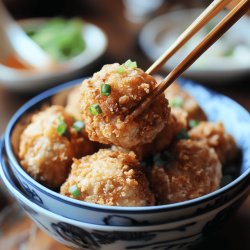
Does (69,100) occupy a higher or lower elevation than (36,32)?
higher

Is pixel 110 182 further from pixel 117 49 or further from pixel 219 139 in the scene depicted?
pixel 117 49

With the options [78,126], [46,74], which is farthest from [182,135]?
[46,74]

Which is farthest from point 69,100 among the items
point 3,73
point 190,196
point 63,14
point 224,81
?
point 63,14

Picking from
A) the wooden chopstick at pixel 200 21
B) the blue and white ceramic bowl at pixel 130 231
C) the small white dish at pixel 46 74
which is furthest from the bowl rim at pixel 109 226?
the small white dish at pixel 46 74

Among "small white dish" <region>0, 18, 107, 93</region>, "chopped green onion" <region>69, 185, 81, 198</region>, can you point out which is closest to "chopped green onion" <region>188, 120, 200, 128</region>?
"chopped green onion" <region>69, 185, 81, 198</region>

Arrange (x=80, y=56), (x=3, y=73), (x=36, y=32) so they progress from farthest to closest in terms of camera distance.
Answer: (x=36, y=32) → (x=80, y=56) → (x=3, y=73)

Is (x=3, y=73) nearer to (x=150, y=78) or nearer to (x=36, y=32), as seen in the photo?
(x=36, y=32)

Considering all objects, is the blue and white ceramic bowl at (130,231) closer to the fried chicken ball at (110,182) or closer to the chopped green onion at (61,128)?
the fried chicken ball at (110,182)
